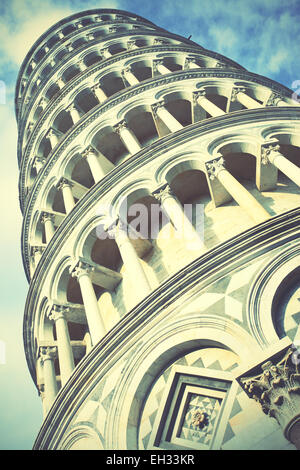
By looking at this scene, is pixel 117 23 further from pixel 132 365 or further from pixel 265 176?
pixel 132 365

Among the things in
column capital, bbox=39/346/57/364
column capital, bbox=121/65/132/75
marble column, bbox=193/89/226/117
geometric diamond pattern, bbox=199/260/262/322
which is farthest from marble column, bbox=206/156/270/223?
column capital, bbox=121/65/132/75

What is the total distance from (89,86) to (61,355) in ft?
48.2

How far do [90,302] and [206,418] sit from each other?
4854mm

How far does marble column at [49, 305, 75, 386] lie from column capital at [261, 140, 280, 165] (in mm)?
7428

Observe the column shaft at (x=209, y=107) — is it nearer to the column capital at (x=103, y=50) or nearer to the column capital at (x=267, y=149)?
the column capital at (x=267, y=149)

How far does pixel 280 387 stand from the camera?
6.33 meters

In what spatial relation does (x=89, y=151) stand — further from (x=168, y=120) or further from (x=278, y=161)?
(x=278, y=161)

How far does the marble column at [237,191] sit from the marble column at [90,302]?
458cm

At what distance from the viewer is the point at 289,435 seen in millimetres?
6066

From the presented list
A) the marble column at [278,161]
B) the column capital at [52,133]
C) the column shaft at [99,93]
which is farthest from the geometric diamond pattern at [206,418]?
the column capital at [52,133]

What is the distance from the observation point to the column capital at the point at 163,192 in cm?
1205

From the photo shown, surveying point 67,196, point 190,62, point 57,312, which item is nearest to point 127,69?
point 190,62

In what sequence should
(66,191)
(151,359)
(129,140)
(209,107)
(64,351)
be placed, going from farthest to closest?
(66,191) < (129,140) < (209,107) < (64,351) < (151,359)

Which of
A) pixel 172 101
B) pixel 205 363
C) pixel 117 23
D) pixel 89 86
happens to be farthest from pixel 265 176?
pixel 117 23
